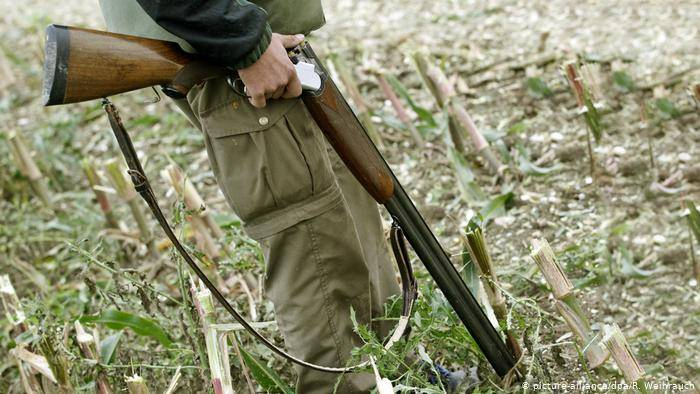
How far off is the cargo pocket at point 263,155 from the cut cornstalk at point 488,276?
1.37ft

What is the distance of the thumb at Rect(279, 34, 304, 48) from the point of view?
1906 millimetres

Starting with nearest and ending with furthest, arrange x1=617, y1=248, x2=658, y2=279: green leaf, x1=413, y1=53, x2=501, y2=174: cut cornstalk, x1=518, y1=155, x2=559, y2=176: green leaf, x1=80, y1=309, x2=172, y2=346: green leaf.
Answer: x1=80, y1=309, x2=172, y2=346: green leaf
x1=617, y1=248, x2=658, y2=279: green leaf
x1=518, y1=155, x2=559, y2=176: green leaf
x1=413, y1=53, x2=501, y2=174: cut cornstalk

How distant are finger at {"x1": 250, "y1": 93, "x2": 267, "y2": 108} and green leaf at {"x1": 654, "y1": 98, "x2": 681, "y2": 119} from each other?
1.97 metres

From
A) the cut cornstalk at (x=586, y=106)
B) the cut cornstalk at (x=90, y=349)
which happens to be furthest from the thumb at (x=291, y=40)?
the cut cornstalk at (x=586, y=106)

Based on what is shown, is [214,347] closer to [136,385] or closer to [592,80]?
[136,385]

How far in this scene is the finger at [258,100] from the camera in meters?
1.83

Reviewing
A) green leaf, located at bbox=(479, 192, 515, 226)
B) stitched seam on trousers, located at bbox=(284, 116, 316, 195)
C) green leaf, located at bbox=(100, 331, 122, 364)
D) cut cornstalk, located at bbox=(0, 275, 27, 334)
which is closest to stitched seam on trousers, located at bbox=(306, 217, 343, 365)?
stitched seam on trousers, located at bbox=(284, 116, 316, 195)

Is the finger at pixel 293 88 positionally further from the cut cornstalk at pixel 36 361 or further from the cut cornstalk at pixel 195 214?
the cut cornstalk at pixel 36 361

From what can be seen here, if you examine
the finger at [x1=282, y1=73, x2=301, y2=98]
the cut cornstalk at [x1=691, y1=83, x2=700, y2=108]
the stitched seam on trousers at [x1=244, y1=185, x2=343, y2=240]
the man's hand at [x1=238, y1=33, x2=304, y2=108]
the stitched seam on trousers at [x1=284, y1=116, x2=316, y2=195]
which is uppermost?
the man's hand at [x1=238, y1=33, x2=304, y2=108]

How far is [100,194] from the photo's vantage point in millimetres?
3436

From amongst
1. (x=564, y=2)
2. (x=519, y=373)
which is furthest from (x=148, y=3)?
(x=564, y=2)

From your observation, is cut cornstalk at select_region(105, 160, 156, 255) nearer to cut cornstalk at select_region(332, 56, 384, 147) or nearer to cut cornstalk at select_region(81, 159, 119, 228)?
cut cornstalk at select_region(81, 159, 119, 228)

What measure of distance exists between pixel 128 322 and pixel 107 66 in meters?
1.00

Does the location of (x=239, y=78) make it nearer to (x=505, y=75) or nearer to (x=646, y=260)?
(x=646, y=260)
